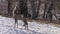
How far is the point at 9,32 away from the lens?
463 cm

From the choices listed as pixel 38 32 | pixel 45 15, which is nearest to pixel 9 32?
pixel 38 32

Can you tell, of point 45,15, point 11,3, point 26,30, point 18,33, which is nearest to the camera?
point 18,33

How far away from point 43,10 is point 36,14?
0.42m

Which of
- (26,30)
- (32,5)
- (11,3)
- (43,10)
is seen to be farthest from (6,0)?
(26,30)

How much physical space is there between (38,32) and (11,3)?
373cm

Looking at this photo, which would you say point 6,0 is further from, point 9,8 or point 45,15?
point 45,15

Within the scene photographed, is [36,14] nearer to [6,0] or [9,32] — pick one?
[6,0]

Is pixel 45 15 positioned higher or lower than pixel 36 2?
lower

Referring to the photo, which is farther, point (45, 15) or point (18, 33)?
point (45, 15)

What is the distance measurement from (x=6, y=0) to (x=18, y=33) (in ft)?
13.2

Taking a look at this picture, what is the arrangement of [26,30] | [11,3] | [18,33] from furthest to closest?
[11,3], [26,30], [18,33]

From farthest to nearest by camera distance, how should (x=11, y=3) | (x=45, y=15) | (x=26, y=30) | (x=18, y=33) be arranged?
(x=11, y=3)
(x=45, y=15)
(x=26, y=30)
(x=18, y=33)

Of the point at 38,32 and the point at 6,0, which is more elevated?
the point at 6,0

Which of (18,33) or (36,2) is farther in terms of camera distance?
(36,2)
